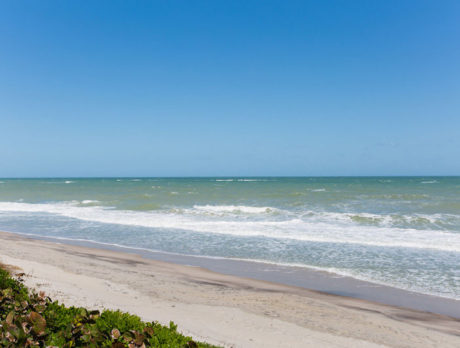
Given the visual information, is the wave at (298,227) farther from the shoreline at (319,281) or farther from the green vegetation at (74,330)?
the green vegetation at (74,330)

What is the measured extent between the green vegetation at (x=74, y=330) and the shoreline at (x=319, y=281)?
20.2ft

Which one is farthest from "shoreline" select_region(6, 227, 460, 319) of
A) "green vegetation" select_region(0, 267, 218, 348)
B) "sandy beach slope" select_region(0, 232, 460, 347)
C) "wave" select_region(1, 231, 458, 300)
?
"green vegetation" select_region(0, 267, 218, 348)

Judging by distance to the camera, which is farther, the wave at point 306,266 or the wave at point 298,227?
the wave at point 298,227

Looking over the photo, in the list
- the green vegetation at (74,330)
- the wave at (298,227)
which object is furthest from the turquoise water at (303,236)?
the green vegetation at (74,330)

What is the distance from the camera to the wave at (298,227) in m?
15.7

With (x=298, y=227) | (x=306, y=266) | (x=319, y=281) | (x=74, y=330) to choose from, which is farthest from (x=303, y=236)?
(x=74, y=330)

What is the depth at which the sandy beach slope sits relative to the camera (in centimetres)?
589

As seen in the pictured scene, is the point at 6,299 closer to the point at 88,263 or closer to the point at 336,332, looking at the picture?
the point at 336,332

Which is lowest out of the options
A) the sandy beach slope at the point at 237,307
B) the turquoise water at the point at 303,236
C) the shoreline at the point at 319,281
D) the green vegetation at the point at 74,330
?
the shoreline at the point at 319,281

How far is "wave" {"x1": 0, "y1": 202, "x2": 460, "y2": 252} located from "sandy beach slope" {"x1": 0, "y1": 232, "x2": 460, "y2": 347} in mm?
7621

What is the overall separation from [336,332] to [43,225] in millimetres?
20686

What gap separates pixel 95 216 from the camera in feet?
86.1

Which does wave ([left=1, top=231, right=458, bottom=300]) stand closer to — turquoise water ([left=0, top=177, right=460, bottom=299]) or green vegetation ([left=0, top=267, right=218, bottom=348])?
turquoise water ([left=0, top=177, right=460, bottom=299])

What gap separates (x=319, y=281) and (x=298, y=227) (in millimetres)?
9750
